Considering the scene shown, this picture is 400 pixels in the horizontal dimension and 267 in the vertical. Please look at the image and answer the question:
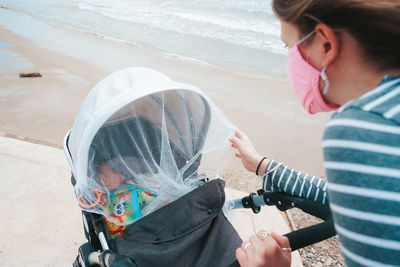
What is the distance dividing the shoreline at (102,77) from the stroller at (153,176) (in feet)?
5.88

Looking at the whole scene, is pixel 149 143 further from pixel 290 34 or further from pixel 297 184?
pixel 290 34

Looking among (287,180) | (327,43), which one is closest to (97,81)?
(287,180)

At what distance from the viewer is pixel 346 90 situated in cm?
86

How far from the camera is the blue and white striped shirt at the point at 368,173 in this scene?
2.08ft

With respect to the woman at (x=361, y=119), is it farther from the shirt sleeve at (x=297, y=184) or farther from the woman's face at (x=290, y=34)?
the shirt sleeve at (x=297, y=184)

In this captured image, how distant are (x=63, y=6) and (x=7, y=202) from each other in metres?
13.0

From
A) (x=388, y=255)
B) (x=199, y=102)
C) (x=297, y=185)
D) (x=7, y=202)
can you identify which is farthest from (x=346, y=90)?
(x=7, y=202)

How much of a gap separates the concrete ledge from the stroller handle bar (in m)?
0.26

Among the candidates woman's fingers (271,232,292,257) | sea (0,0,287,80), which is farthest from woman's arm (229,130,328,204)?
sea (0,0,287,80)

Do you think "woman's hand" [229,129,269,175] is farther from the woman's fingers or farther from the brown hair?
the brown hair

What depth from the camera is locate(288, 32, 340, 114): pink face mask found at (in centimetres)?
96

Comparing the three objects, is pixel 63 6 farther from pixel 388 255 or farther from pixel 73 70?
A: pixel 388 255

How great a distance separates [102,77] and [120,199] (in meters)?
4.67

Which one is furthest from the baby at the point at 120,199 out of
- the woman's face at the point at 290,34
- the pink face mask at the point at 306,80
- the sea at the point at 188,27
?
the sea at the point at 188,27
